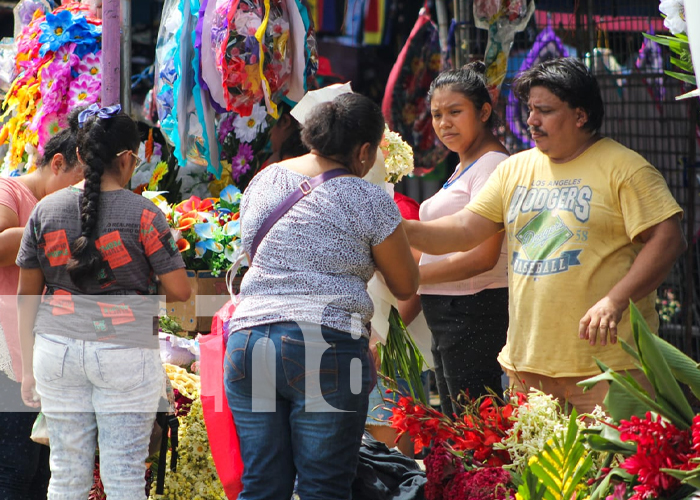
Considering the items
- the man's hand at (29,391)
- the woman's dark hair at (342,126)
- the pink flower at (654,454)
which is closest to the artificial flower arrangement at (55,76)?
the man's hand at (29,391)

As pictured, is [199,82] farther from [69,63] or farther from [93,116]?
[93,116]

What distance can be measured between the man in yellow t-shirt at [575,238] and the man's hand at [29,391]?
4.92 feet

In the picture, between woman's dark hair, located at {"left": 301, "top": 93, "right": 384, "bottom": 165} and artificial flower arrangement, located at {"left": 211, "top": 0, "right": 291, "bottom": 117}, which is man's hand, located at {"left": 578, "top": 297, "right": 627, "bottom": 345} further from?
Result: artificial flower arrangement, located at {"left": 211, "top": 0, "right": 291, "bottom": 117}

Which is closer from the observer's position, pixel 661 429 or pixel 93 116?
pixel 661 429

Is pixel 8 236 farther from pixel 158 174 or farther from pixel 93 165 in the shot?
pixel 158 174

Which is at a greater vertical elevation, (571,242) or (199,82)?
(199,82)

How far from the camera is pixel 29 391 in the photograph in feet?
9.06

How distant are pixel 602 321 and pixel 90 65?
260cm

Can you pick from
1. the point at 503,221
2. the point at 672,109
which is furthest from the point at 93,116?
the point at 672,109

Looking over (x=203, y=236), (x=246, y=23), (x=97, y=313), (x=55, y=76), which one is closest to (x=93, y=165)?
(x=97, y=313)

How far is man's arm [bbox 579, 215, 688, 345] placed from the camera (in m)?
2.35

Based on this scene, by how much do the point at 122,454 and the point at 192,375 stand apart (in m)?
0.69

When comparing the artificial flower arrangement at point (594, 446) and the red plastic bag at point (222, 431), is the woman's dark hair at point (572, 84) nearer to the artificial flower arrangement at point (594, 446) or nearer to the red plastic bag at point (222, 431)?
the artificial flower arrangement at point (594, 446)

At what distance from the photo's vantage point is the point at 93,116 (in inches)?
106
